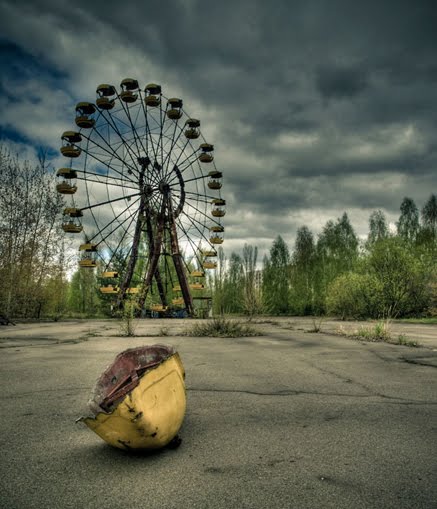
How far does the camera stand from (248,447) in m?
2.98

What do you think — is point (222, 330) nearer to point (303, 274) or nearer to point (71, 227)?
point (71, 227)

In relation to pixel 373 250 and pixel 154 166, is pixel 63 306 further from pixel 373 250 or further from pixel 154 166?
pixel 373 250

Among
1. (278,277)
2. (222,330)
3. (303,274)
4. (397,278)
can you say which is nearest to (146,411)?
(222,330)

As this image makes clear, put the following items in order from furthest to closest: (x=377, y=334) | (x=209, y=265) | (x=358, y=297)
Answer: (x=209, y=265) → (x=358, y=297) → (x=377, y=334)

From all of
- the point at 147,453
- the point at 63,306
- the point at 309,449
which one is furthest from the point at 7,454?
the point at 63,306

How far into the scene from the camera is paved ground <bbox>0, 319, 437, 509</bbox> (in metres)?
2.25

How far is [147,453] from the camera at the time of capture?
283 centimetres

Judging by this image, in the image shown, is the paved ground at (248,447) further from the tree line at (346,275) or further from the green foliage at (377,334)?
the tree line at (346,275)

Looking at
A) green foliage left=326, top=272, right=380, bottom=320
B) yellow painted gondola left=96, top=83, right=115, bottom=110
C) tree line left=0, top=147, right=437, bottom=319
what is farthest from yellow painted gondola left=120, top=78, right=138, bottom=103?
green foliage left=326, top=272, right=380, bottom=320

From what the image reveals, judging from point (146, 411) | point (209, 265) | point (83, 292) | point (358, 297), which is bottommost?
point (146, 411)

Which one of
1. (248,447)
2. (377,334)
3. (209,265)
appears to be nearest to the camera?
(248,447)

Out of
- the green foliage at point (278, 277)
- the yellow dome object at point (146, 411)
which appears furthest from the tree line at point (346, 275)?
the yellow dome object at point (146, 411)

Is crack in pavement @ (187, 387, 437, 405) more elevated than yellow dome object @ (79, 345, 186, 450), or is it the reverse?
yellow dome object @ (79, 345, 186, 450)

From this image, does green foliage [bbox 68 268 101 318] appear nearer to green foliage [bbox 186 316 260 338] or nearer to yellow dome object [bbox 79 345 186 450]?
green foliage [bbox 186 316 260 338]
